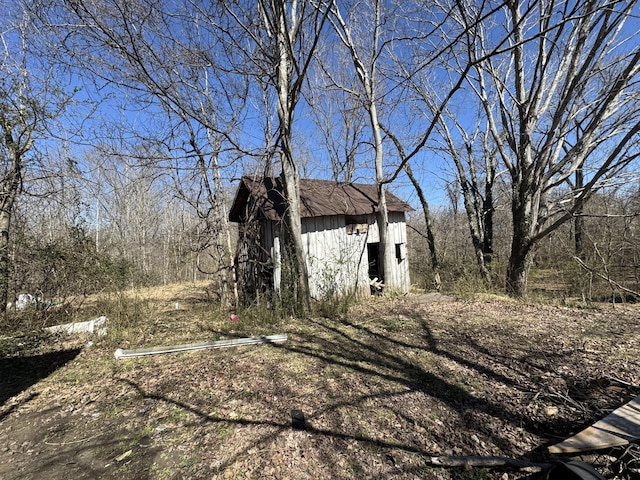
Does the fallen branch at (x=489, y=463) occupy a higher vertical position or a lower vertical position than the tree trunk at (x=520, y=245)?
lower

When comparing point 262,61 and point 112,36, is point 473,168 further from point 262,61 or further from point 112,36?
point 112,36

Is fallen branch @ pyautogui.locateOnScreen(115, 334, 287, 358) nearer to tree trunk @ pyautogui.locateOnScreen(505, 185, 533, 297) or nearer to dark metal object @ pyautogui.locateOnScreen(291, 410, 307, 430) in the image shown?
dark metal object @ pyautogui.locateOnScreen(291, 410, 307, 430)

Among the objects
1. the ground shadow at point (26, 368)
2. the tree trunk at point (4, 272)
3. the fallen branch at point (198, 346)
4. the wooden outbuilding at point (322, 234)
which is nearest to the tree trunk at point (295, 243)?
the wooden outbuilding at point (322, 234)

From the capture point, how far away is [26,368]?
4.43 metres

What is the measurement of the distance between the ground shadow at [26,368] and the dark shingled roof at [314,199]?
4675 millimetres

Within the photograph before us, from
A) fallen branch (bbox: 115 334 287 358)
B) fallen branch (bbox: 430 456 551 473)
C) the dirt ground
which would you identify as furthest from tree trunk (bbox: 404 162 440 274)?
fallen branch (bbox: 430 456 551 473)

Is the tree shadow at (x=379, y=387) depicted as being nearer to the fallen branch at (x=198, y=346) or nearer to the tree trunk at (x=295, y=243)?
the fallen branch at (x=198, y=346)

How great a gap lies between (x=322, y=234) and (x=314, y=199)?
3.97ft

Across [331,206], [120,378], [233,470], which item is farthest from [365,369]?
[331,206]

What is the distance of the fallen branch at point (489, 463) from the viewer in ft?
6.98

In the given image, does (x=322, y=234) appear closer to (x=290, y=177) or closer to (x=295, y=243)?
(x=295, y=243)

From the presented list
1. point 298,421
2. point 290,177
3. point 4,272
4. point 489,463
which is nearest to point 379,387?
point 298,421

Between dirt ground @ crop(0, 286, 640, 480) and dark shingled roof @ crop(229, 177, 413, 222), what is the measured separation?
366 centimetres

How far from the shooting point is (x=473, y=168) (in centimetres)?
1178
